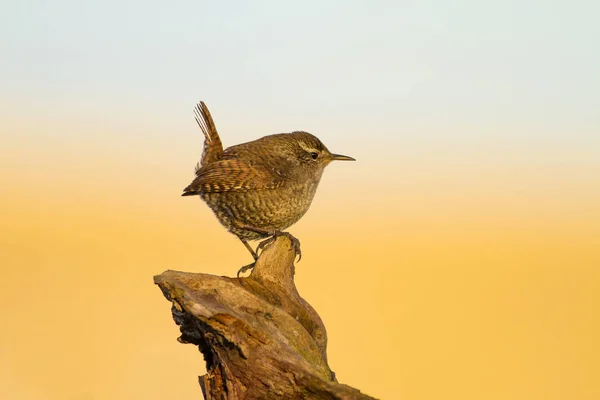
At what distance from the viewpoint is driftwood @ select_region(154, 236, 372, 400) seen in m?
3.44

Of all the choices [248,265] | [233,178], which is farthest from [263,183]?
[248,265]

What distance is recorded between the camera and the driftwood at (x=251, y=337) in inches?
135

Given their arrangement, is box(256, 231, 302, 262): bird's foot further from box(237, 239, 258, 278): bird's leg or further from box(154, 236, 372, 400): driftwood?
box(154, 236, 372, 400): driftwood

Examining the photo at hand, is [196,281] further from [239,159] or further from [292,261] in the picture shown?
[239,159]

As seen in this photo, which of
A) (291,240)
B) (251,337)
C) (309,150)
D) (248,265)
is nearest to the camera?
(251,337)

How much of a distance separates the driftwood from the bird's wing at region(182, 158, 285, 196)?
1.24 m

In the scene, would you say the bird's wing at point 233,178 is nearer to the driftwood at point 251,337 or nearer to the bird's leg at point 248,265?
the bird's leg at point 248,265

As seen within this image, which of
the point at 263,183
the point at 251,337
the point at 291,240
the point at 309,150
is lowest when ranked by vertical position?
the point at 251,337

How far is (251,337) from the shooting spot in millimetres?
3562

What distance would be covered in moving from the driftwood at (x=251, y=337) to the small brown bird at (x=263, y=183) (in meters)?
1.13

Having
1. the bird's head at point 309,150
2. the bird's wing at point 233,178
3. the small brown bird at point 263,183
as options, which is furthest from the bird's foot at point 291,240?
the bird's head at point 309,150

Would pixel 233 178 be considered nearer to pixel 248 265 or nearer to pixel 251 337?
pixel 248 265

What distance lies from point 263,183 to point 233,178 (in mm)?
263

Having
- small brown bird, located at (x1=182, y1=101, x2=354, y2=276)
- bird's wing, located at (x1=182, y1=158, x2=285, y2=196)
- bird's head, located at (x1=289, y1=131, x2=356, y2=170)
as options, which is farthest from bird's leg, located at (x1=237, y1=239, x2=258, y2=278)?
bird's head, located at (x1=289, y1=131, x2=356, y2=170)
